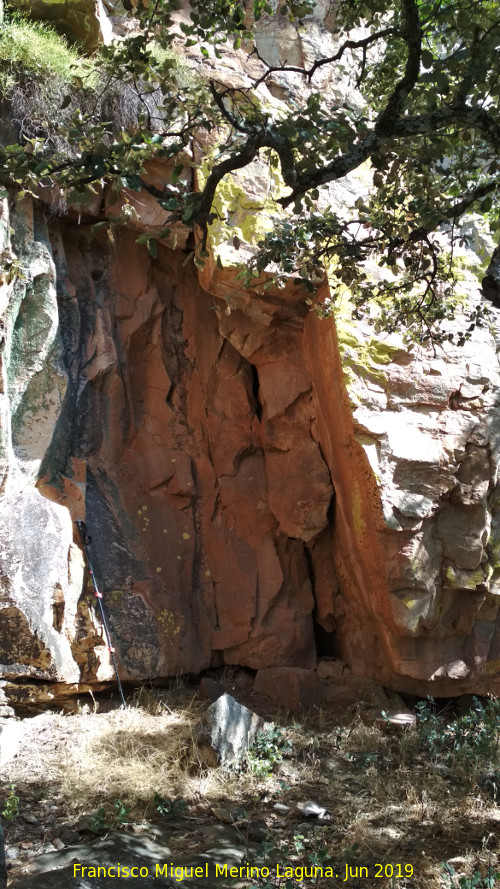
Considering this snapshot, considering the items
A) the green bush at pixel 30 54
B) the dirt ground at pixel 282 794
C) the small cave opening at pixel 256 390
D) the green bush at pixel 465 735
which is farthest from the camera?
the small cave opening at pixel 256 390

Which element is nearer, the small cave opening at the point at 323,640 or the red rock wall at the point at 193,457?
the red rock wall at the point at 193,457

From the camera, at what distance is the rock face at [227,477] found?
18.5 ft

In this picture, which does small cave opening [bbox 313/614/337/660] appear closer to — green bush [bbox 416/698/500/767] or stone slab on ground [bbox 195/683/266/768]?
green bush [bbox 416/698/500/767]

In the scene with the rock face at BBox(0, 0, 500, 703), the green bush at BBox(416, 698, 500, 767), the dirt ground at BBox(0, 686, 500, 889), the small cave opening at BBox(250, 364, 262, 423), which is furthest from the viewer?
the small cave opening at BBox(250, 364, 262, 423)

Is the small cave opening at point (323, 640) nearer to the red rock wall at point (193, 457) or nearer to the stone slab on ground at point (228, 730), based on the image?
the red rock wall at point (193, 457)

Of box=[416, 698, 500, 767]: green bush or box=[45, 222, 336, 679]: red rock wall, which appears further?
box=[45, 222, 336, 679]: red rock wall

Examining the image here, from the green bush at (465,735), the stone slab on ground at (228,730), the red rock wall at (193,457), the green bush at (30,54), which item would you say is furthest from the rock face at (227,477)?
the green bush at (30,54)

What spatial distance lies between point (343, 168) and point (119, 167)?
1.03 m

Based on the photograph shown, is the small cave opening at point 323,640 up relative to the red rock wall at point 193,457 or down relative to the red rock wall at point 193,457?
down

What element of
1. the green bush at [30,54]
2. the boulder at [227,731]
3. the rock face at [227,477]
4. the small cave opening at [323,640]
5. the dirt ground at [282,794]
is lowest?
the dirt ground at [282,794]

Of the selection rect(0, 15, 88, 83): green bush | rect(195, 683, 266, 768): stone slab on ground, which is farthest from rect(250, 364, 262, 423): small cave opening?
rect(0, 15, 88, 83): green bush

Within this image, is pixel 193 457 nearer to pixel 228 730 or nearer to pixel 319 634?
pixel 319 634

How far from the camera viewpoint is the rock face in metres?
5.64

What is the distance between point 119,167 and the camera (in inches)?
137
